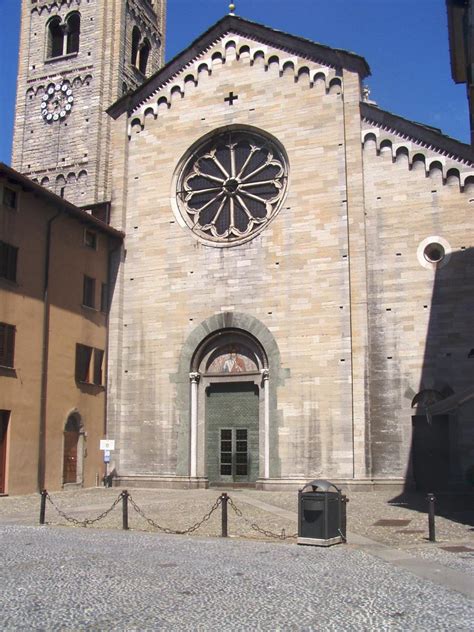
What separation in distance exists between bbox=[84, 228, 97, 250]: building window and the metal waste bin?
59.8ft

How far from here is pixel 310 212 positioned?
27.5m

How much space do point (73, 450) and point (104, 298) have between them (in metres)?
6.28

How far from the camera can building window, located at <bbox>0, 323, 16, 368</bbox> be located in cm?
2420

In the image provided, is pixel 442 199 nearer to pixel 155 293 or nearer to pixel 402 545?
pixel 155 293

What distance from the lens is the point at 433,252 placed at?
1019 inches

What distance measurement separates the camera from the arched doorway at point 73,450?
1072 inches

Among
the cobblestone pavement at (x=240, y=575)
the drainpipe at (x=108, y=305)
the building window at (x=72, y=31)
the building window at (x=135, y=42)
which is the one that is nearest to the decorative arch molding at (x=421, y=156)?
the drainpipe at (x=108, y=305)

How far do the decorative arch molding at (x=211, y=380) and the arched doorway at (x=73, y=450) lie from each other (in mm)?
3799

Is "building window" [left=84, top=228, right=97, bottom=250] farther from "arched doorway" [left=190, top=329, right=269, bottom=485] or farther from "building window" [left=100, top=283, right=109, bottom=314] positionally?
"arched doorway" [left=190, top=329, right=269, bottom=485]

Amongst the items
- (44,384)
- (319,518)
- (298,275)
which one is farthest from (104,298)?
(319,518)

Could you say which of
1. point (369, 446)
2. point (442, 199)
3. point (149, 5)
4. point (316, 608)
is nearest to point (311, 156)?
point (442, 199)

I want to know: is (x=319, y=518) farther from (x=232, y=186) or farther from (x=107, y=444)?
(x=232, y=186)

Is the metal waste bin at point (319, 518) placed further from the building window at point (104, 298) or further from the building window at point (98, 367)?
the building window at point (104, 298)

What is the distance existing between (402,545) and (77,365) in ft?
56.6
